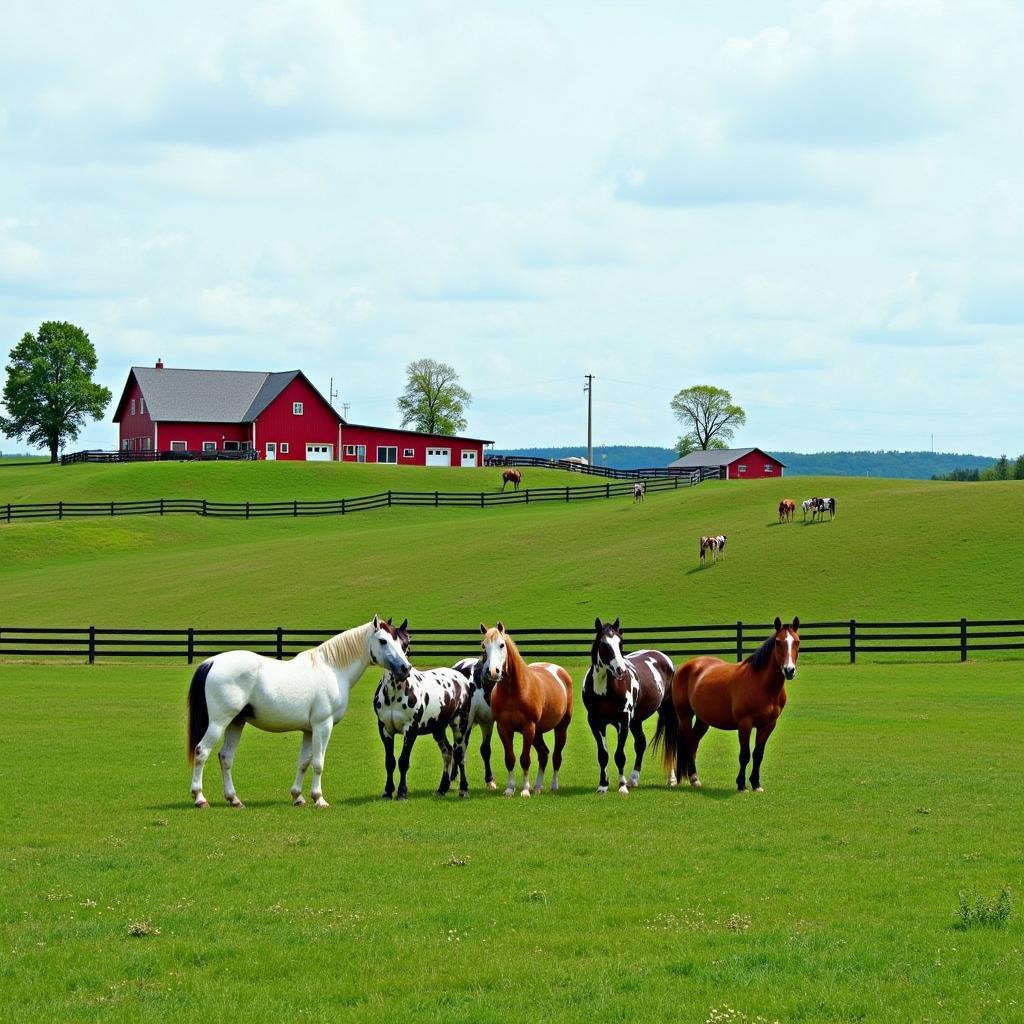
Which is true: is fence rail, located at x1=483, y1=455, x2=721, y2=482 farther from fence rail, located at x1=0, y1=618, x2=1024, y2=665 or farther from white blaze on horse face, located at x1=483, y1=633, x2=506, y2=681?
white blaze on horse face, located at x1=483, y1=633, x2=506, y2=681

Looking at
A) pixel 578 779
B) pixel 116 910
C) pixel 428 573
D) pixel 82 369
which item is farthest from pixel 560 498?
pixel 116 910

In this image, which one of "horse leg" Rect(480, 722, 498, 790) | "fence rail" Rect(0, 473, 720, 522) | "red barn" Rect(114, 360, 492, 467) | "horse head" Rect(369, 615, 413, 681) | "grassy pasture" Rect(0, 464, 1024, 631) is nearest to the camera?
"horse head" Rect(369, 615, 413, 681)

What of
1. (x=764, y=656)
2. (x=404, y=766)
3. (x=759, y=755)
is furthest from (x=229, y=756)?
(x=764, y=656)

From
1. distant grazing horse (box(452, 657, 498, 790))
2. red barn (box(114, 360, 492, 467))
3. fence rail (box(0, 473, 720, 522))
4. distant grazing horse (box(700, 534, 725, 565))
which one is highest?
red barn (box(114, 360, 492, 467))

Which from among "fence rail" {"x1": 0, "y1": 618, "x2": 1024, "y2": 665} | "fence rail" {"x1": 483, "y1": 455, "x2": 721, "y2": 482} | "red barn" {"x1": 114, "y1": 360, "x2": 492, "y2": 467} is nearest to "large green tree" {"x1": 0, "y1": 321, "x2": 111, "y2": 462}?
"red barn" {"x1": 114, "y1": 360, "x2": 492, "y2": 467}

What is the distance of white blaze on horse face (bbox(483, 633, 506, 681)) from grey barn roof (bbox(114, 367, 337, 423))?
280ft

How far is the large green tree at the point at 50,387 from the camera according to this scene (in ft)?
350

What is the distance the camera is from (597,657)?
1459cm

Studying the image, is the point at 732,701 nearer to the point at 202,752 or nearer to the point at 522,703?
the point at 522,703

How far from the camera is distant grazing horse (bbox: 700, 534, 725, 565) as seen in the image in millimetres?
46938

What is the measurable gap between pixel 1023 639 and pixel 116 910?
1194 inches

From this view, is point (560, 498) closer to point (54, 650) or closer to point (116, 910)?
point (54, 650)

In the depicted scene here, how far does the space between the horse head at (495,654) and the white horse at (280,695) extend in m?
0.84

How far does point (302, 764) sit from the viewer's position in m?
14.2
